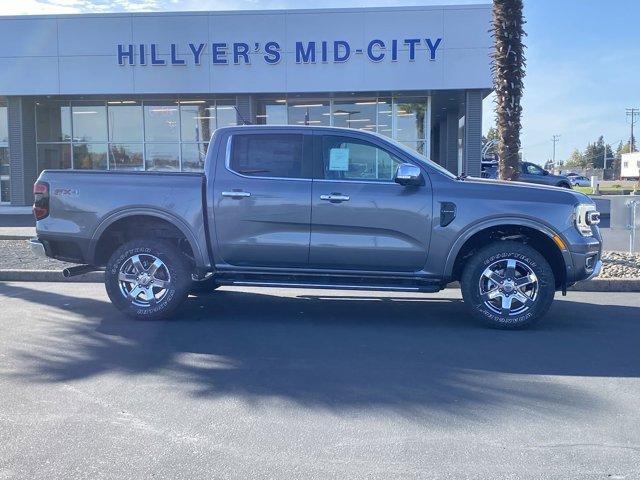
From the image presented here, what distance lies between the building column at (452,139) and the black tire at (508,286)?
2007 cm

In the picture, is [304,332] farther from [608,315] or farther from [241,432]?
[608,315]

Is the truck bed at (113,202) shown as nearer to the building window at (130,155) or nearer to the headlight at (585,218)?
the headlight at (585,218)

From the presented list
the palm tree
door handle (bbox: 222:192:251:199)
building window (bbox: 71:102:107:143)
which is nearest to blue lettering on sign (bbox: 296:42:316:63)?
building window (bbox: 71:102:107:143)

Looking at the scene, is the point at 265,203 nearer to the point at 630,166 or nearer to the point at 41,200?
the point at 41,200

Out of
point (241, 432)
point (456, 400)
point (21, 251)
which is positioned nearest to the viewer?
point (241, 432)

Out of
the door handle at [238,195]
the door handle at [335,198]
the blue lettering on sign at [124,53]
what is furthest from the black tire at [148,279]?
the blue lettering on sign at [124,53]

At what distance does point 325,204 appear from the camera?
22.5 ft

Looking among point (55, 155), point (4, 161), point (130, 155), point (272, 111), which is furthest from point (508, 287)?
point (4, 161)

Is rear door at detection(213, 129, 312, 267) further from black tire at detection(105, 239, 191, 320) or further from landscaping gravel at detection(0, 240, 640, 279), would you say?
landscaping gravel at detection(0, 240, 640, 279)

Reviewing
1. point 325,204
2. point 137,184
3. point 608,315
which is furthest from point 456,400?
point 137,184

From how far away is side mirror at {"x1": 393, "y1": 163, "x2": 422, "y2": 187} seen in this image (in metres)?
6.60

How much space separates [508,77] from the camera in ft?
35.4

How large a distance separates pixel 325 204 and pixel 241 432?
3.16 meters

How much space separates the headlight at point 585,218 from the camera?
6727mm
